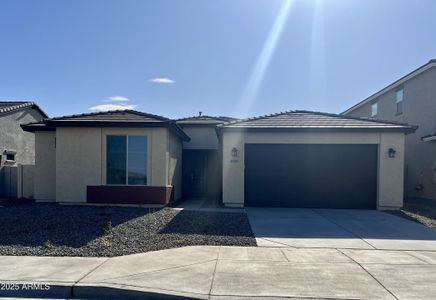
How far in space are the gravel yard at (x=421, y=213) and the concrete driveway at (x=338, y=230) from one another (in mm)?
487

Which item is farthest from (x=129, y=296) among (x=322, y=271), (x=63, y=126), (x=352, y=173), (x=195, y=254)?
(x=352, y=173)

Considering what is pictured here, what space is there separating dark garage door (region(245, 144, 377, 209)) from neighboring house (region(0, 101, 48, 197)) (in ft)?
39.1

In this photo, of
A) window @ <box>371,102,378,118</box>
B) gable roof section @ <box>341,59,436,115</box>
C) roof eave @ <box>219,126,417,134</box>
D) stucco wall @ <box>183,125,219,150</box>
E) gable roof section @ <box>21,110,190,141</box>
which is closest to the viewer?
gable roof section @ <box>21,110,190,141</box>

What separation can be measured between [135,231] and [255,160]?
19.0ft

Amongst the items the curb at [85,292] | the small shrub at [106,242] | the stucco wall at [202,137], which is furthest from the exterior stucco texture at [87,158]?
the curb at [85,292]

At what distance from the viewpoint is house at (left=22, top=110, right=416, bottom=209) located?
10750mm

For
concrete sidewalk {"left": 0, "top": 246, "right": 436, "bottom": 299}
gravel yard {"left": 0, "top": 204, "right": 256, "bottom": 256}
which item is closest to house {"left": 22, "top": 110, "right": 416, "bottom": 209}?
gravel yard {"left": 0, "top": 204, "right": 256, "bottom": 256}

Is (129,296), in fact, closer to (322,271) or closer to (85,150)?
(322,271)

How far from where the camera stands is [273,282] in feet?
14.3

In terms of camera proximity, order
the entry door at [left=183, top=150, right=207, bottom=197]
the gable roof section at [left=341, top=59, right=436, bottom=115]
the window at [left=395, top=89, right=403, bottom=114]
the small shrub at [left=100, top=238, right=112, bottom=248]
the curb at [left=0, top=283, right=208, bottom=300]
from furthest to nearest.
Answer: the window at [left=395, top=89, right=403, bottom=114] → the entry door at [left=183, top=150, right=207, bottom=197] → the gable roof section at [left=341, top=59, right=436, bottom=115] → the small shrub at [left=100, top=238, right=112, bottom=248] → the curb at [left=0, top=283, right=208, bottom=300]

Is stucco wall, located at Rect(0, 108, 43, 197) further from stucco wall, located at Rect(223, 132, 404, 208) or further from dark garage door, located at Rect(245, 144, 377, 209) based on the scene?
dark garage door, located at Rect(245, 144, 377, 209)

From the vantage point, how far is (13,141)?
58.5ft

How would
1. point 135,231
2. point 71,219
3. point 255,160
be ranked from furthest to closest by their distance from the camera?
point 255,160 → point 71,219 → point 135,231

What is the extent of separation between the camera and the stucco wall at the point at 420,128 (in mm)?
14344
